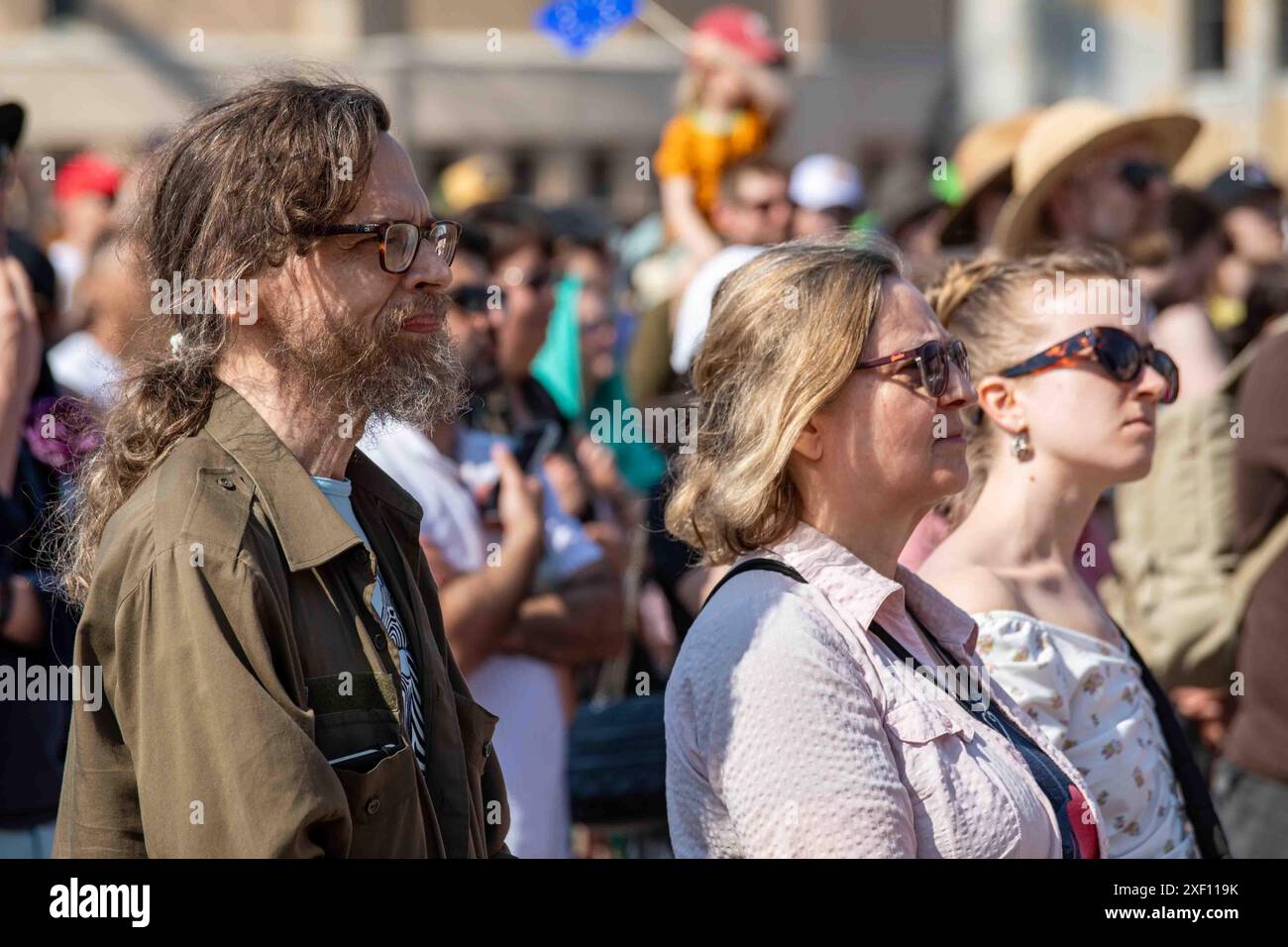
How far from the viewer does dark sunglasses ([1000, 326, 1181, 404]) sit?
3.23 m

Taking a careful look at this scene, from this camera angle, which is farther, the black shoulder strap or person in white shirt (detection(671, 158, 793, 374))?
person in white shirt (detection(671, 158, 793, 374))

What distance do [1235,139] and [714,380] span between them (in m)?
20.8

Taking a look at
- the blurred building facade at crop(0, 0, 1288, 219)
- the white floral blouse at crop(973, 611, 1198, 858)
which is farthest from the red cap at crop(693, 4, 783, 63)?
the blurred building facade at crop(0, 0, 1288, 219)

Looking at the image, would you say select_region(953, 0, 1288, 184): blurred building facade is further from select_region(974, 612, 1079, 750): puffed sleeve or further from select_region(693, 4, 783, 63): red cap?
select_region(974, 612, 1079, 750): puffed sleeve

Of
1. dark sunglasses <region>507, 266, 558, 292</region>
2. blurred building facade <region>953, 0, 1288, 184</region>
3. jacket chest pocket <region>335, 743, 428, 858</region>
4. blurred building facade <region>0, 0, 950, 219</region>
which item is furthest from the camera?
blurred building facade <region>953, 0, 1288, 184</region>

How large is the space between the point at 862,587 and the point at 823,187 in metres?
4.77

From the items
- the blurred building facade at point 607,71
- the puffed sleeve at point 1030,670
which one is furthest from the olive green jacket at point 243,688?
the blurred building facade at point 607,71

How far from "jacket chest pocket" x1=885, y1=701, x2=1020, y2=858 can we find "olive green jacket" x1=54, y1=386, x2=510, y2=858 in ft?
1.99

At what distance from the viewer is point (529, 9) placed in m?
22.2

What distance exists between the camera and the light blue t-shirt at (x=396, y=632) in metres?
2.17

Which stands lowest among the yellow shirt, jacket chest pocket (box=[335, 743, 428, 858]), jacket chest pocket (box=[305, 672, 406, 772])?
jacket chest pocket (box=[335, 743, 428, 858])

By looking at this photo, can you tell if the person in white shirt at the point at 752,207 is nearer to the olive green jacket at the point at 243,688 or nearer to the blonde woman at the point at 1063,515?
the blonde woman at the point at 1063,515

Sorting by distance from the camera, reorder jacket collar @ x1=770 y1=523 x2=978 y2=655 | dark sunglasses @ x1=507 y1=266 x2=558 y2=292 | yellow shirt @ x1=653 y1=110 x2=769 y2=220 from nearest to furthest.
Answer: jacket collar @ x1=770 y1=523 x2=978 y2=655 → dark sunglasses @ x1=507 y1=266 x2=558 y2=292 → yellow shirt @ x1=653 y1=110 x2=769 y2=220
